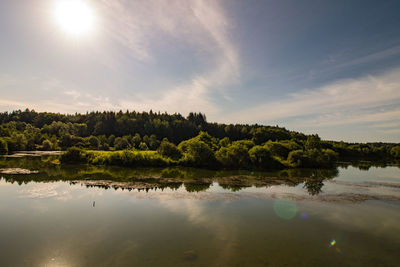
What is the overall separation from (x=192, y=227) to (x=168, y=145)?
175ft

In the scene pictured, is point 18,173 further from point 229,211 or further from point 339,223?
point 339,223

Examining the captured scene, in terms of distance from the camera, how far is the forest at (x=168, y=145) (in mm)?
67562

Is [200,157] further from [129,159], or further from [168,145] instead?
[129,159]

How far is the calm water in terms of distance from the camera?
14886 millimetres

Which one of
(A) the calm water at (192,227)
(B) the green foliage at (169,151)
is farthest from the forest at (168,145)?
(A) the calm water at (192,227)

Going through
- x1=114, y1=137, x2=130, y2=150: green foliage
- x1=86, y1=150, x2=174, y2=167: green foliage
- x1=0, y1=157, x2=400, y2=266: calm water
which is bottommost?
x1=0, y1=157, x2=400, y2=266: calm water

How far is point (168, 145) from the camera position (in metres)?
72.2

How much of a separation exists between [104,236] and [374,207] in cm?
3200

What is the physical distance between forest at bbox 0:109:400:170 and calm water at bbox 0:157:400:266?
32.9m

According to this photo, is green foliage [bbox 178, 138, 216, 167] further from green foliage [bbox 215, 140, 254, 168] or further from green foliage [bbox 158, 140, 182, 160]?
green foliage [bbox 158, 140, 182, 160]

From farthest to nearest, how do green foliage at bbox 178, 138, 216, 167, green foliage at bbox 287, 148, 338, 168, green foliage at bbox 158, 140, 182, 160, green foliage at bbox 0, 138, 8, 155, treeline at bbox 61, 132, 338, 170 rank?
green foliage at bbox 0, 138, 8, 155 → green foliage at bbox 287, 148, 338, 168 → green foliage at bbox 158, 140, 182, 160 → green foliage at bbox 178, 138, 216, 167 → treeline at bbox 61, 132, 338, 170

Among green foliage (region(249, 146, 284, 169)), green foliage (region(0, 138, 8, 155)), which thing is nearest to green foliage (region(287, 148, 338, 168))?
green foliage (region(249, 146, 284, 169))

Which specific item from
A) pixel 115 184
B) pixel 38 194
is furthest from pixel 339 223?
pixel 38 194

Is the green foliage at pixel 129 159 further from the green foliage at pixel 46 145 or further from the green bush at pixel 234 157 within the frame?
the green foliage at pixel 46 145
